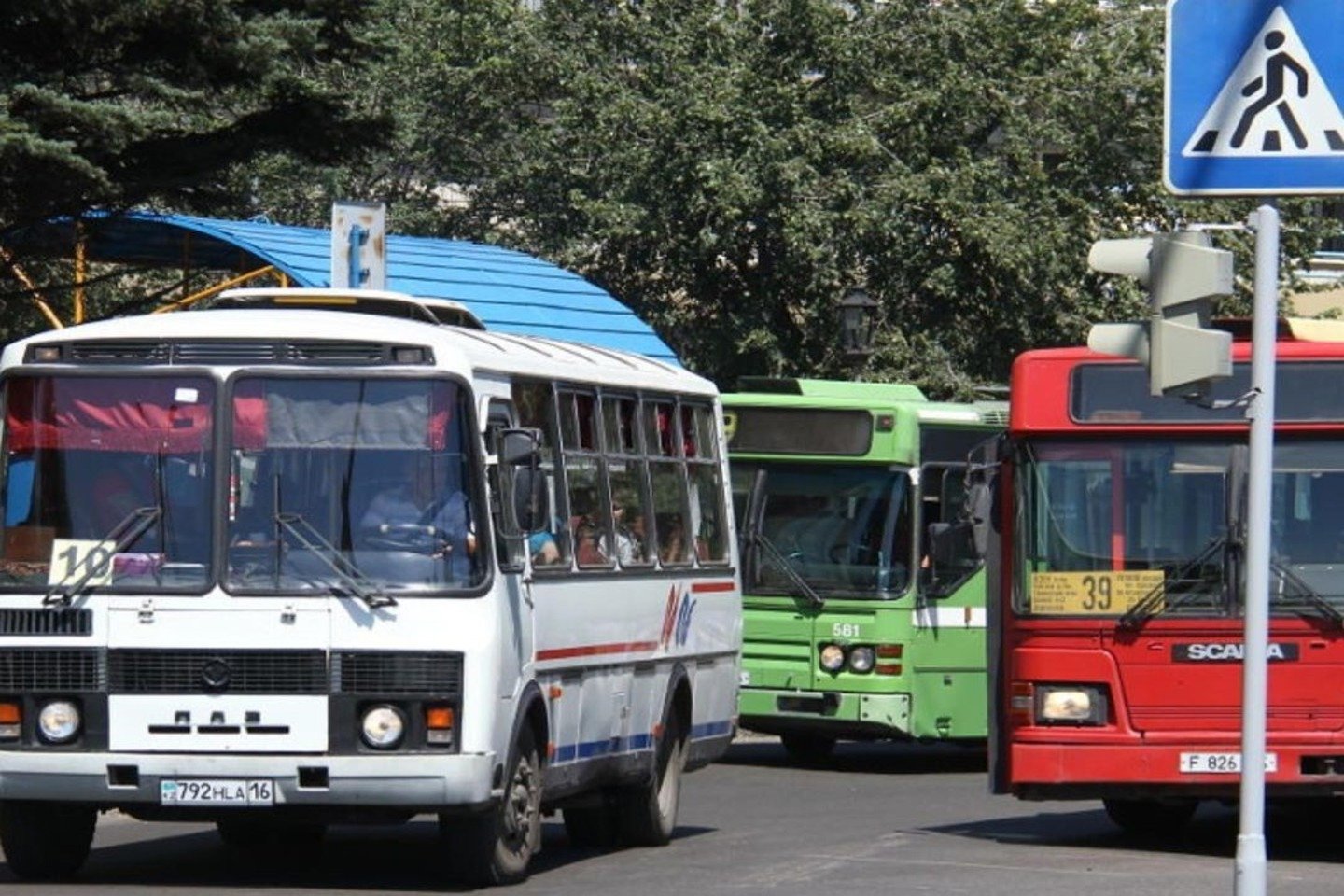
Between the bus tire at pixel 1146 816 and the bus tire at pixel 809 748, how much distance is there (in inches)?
238

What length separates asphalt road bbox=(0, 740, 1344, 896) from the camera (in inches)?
502

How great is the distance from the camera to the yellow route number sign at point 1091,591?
14.4 m

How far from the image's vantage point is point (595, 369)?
1441cm

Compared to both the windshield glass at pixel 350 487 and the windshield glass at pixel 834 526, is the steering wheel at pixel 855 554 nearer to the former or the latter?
the windshield glass at pixel 834 526

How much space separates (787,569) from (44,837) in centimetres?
942

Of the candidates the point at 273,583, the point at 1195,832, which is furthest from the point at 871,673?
the point at 273,583

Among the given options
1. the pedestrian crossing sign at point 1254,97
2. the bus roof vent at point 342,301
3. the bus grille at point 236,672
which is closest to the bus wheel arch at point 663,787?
the bus roof vent at point 342,301

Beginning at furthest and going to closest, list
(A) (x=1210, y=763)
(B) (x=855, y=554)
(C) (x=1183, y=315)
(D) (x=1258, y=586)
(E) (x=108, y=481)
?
(B) (x=855, y=554) < (A) (x=1210, y=763) < (E) (x=108, y=481) < (C) (x=1183, y=315) < (D) (x=1258, y=586)

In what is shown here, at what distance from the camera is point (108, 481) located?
39.9ft

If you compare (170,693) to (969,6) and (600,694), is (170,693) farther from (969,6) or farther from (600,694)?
(969,6)

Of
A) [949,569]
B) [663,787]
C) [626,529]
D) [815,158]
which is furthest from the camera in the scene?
[815,158]

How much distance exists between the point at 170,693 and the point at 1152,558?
17.6 feet

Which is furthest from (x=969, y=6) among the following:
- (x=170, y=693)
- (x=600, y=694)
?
(x=170, y=693)

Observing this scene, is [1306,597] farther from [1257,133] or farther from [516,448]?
[1257,133]
